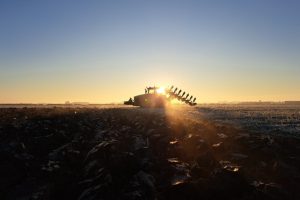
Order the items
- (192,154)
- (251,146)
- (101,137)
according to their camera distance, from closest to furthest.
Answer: (192,154), (251,146), (101,137)

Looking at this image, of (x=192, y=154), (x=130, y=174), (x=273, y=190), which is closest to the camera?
(x=273, y=190)

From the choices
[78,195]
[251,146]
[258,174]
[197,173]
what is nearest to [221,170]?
[197,173]

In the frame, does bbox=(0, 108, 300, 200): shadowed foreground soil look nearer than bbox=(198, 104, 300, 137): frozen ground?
Yes

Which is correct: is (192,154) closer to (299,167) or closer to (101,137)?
(299,167)

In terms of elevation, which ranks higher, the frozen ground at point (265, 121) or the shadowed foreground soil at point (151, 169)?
the frozen ground at point (265, 121)

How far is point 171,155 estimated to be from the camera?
1755cm

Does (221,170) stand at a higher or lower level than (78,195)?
higher

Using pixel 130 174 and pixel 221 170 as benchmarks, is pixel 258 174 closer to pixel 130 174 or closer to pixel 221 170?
pixel 221 170

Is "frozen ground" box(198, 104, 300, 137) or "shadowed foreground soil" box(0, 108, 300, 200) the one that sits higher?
"frozen ground" box(198, 104, 300, 137)

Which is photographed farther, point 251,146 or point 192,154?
point 251,146

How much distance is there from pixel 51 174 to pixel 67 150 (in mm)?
2538

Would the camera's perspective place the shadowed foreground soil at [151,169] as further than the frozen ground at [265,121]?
No

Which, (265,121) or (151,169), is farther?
(265,121)

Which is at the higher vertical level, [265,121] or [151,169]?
[265,121]
